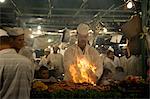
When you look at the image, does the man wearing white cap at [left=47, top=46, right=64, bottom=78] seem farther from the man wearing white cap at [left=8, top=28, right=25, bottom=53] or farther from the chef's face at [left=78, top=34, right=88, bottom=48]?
the man wearing white cap at [left=8, top=28, right=25, bottom=53]

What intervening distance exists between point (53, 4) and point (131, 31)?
9.33 feet

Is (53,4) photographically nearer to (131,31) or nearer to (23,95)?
(131,31)

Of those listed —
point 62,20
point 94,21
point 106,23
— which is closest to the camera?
point 94,21

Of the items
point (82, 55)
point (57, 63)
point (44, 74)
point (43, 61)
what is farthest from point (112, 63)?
point (43, 61)

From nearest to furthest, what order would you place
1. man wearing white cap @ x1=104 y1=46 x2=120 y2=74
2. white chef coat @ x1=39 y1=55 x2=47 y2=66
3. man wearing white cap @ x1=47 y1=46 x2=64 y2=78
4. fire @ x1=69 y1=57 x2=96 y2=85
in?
fire @ x1=69 y1=57 x2=96 y2=85 < man wearing white cap @ x1=104 y1=46 x2=120 y2=74 < man wearing white cap @ x1=47 y1=46 x2=64 y2=78 < white chef coat @ x1=39 y1=55 x2=47 y2=66

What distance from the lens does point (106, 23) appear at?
7977 mm

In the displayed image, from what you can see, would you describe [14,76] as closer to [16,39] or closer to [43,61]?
[16,39]

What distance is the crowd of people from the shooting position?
303 cm

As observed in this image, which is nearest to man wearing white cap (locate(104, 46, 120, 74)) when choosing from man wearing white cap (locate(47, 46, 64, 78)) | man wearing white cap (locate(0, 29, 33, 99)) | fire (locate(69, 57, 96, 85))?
fire (locate(69, 57, 96, 85))

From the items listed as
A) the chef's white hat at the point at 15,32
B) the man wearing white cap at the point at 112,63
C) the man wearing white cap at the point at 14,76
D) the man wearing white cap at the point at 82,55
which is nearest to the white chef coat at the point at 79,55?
the man wearing white cap at the point at 82,55

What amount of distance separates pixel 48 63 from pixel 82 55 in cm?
140

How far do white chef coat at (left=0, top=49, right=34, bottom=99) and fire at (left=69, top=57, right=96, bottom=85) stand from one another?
1.50 meters

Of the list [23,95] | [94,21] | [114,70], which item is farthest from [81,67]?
[94,21]

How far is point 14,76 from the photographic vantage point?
3.03 m
